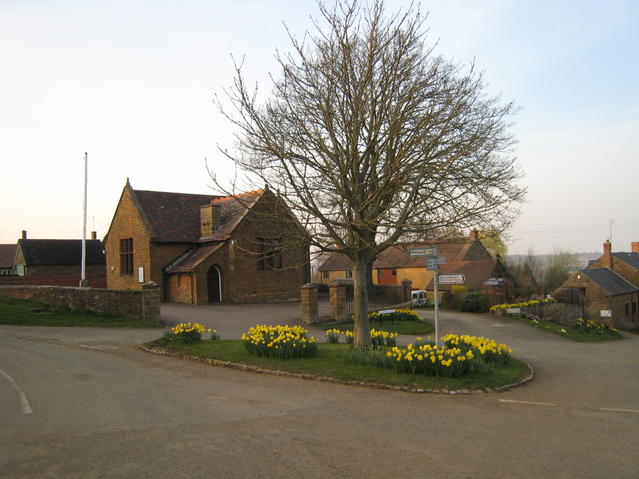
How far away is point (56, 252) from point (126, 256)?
1094 inches

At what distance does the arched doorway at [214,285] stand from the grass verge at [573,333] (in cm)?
1739

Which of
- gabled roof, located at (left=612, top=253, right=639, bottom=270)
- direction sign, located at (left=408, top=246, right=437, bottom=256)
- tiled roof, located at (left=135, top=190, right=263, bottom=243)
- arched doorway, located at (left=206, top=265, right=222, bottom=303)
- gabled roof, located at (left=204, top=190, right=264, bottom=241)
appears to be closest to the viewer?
direction sign, located at (left=408, top=246, right=437, bottom=256)

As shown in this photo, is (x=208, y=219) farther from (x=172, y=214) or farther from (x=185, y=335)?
(x=185, y=335)

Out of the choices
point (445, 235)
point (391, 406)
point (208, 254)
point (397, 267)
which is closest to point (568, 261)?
point (397, 267)

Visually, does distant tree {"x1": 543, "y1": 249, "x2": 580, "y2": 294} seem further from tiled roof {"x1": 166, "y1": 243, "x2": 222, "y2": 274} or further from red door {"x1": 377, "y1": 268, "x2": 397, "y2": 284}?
tiled roof {"x1": 166, "y1": 243, "x2": 222, "y2": 274}

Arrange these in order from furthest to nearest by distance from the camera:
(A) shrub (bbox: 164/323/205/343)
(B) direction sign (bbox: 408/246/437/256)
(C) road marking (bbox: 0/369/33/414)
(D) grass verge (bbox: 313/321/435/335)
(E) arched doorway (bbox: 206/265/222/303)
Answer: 1. (E) arched doorway (bbox: 206/265/222/303)
2. (D) grass verge (bbox: 313/321/435/335)
3. (A) shrub (bbox: 164/323/205/343)
4. (B) direction sign (bbox: 408/246/437/256)
5. (C) road marking (bbox: 0/369/33/414)

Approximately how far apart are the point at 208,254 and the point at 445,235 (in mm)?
19647

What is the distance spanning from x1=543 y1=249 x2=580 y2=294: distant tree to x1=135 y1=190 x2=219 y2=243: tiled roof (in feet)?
113

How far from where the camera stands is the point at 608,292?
43.6m

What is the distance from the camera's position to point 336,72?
12.7 metres

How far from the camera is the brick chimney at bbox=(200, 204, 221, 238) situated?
108ft

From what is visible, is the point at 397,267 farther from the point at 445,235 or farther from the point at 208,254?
the point at 445,235

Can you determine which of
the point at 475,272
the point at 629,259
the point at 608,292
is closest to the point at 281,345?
the point at 608,292

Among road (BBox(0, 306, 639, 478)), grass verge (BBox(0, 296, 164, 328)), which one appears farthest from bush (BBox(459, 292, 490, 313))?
road (BBox(0, 306, 639, 478))
